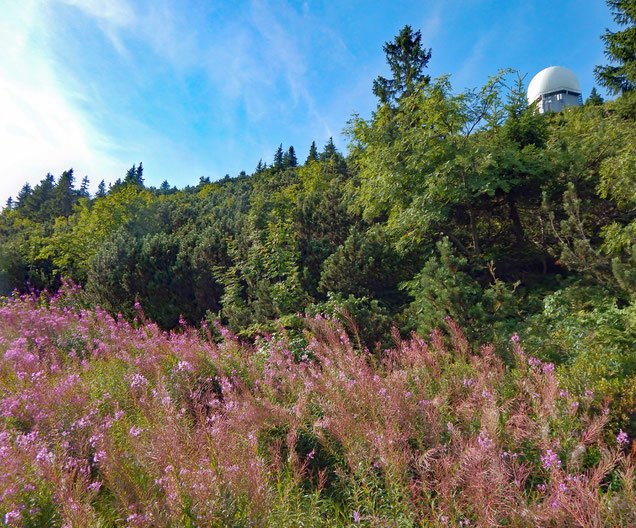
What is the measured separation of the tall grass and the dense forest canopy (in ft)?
4.26

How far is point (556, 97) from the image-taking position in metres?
36.8

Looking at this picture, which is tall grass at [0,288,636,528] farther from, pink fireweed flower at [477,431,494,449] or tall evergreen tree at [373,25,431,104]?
tall evergreen tree at [373,25,431,104]

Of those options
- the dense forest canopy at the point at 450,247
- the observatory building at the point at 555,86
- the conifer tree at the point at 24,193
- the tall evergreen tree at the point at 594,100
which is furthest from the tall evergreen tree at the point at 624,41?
the conifer tree at the point at 24,193

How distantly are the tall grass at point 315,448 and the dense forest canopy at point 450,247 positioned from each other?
1.30 metres

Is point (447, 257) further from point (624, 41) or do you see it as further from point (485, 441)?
point (624, 41)

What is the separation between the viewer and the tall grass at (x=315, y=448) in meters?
1.65

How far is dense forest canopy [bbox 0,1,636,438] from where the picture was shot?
495cm

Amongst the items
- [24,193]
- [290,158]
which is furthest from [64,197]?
[290,158]

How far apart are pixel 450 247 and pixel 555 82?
41974 mm

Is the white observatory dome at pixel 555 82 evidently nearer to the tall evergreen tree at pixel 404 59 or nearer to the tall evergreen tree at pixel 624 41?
the tall evergreen tree at pixel 404 59

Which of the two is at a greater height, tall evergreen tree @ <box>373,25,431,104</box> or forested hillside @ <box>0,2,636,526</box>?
tall evergreen tree @ <box>373,25,431,104</box>

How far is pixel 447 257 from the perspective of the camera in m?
5.29

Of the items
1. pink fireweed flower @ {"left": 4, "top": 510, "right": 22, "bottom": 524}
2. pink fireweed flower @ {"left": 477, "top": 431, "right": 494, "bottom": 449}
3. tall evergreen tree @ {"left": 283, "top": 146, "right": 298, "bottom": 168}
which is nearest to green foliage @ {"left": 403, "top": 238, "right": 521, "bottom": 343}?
pink fireweed flower @ {"left": 477, "top": 431, "right": 494, "bottom": 449}

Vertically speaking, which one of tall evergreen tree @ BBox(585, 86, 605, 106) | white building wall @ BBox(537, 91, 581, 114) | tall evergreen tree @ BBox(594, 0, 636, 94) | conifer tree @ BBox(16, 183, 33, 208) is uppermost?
conifer tree @ BBox(16, 183, 33, 208)
